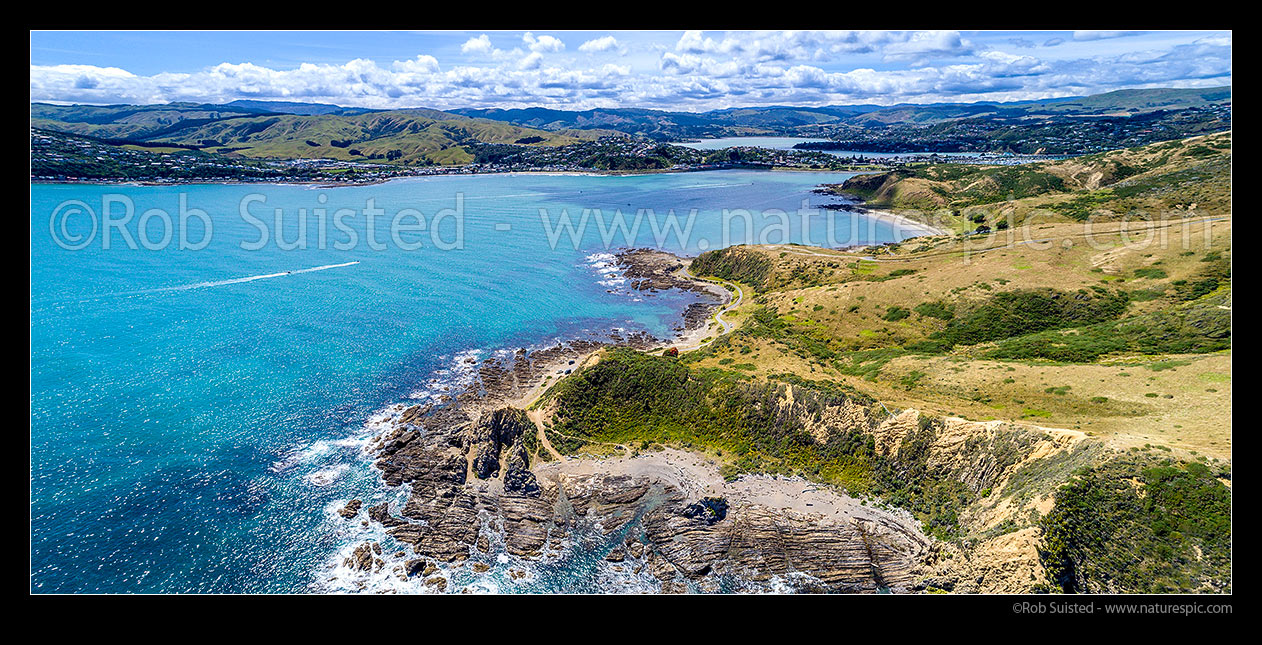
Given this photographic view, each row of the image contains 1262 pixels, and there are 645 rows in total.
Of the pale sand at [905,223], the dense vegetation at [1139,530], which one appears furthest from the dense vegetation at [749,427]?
the pale sand at [905,223]

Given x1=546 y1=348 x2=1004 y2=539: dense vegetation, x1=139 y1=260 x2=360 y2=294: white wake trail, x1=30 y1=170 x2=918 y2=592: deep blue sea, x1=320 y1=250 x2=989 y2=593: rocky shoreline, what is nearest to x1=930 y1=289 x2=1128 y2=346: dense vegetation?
x1=546 y1=348 x2=1004 y2=539: dense vegetation

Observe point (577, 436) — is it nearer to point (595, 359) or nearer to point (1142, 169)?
point (595, 359)

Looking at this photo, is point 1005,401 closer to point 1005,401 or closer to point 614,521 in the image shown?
point 1005,401

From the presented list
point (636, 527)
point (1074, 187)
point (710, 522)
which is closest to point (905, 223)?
point (1074, 187)

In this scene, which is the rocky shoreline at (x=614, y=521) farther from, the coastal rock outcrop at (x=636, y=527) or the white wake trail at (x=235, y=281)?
the white wake trail at (x=235, y=281)

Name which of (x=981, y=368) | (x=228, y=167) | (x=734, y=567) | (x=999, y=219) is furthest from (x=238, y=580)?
(x=228, y=167)

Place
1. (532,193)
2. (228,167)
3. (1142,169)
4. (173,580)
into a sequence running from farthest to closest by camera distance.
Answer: (228,167) < (532,193) < (1142,169) < (173,580)
